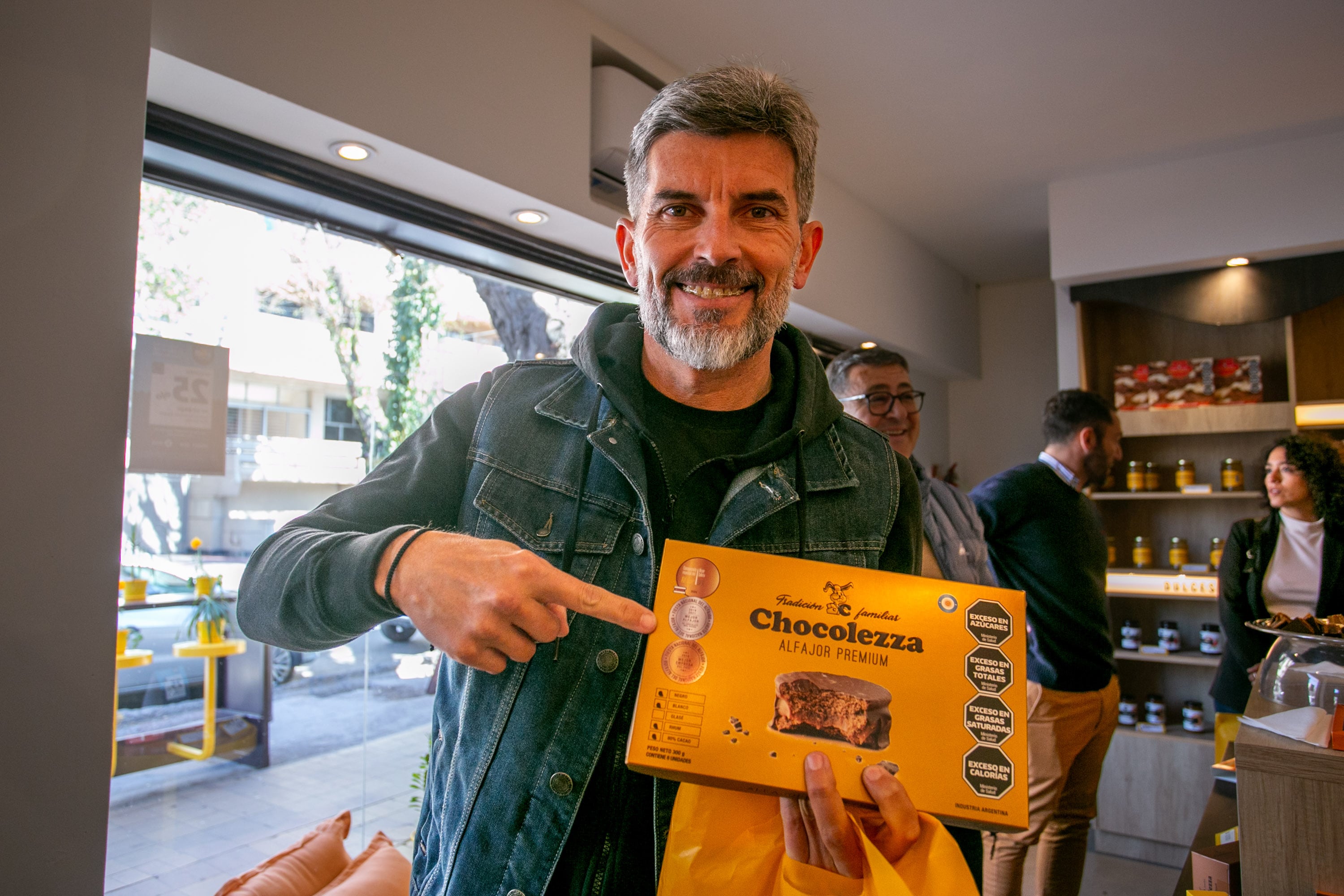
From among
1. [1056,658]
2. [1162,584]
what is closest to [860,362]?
[1056,658]

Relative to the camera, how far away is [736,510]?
1.07 metres

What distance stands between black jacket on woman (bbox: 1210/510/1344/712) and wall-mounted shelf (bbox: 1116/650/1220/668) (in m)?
0.59

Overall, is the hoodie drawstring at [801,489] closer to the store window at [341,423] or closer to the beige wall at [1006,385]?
the store window at [341,423]

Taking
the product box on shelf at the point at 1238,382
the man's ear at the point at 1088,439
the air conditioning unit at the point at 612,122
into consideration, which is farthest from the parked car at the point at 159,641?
the product box on shelf at the point at 1238,382

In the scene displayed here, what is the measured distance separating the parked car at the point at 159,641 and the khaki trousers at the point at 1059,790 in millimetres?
2388

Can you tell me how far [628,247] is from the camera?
4.22 ft

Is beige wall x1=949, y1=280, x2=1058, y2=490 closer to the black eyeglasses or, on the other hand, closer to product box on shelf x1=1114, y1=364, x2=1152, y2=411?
product box on shelf x1=1114, y1=364, x2=1152, y2=411

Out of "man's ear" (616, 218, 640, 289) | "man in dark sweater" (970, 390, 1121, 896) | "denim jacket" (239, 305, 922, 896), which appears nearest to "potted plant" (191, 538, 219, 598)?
"denim jacket" (239, 305, 922, 896)

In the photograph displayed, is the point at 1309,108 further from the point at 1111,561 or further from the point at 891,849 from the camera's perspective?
the point at 891,849

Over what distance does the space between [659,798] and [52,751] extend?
111cm

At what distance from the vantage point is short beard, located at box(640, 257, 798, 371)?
3.64ft

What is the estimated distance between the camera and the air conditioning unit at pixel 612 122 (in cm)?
282

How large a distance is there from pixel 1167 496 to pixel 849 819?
4025 mm

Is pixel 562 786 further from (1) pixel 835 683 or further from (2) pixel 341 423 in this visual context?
(2) pixel 341 423
